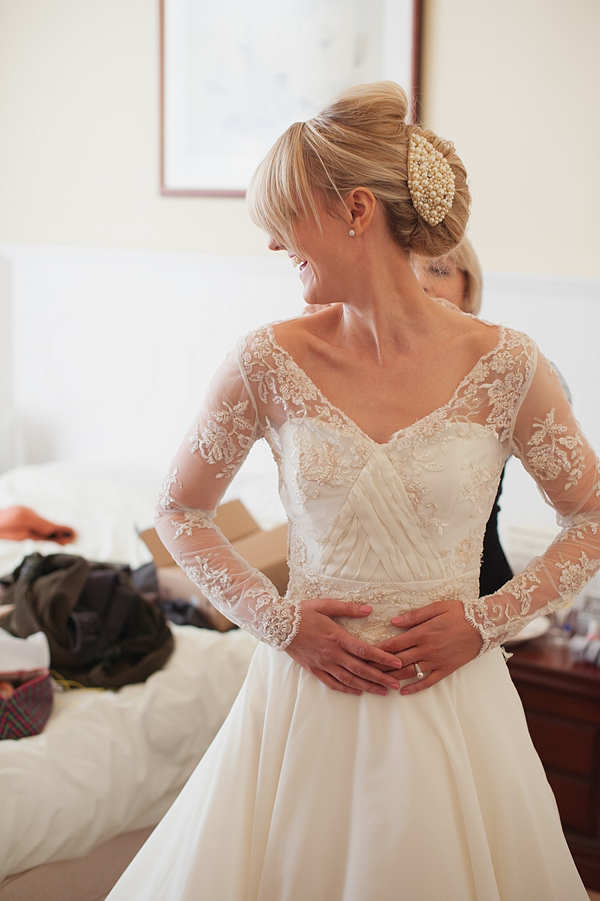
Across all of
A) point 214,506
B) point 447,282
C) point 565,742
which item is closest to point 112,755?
point 214,506

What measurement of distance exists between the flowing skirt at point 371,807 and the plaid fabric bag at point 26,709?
0.72 m

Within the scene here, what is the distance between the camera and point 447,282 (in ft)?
6.27

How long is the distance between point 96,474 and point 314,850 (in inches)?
107

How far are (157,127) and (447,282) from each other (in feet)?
7.34

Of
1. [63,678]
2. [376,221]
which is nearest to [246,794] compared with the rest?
[376,221]

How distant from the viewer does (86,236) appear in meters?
3.86

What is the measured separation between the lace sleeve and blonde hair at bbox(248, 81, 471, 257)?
12.7 inches

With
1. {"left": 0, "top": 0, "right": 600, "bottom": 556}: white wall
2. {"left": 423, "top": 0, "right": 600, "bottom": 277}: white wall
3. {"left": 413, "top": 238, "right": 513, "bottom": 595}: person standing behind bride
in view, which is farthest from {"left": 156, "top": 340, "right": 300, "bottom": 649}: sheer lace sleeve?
{"left": 423, "top": 0, "right": 600, "bottom": 277}: white wall

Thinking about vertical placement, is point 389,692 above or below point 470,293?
below

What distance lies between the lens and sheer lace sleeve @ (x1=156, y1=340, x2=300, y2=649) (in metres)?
1.30

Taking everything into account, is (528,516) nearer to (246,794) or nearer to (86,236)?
(246,794)

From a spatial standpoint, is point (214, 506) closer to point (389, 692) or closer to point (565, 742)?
point (389, 692)

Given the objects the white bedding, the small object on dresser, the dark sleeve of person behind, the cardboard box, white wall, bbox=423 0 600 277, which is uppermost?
white wall, bbox=423 0 600 277

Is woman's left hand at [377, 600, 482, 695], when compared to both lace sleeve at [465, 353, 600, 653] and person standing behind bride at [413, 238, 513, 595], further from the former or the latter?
person standing behind bride at [413, 238, 513, 595]
